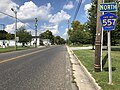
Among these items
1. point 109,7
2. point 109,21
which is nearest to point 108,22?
point 109,21

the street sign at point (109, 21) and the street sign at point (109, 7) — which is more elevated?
the street sign at point (109, 7)

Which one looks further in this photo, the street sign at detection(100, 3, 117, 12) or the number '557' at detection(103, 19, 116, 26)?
the street sign at detection(100, 3, 117, 12)

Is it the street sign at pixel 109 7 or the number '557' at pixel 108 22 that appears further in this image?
the street sign at pixel 109 7

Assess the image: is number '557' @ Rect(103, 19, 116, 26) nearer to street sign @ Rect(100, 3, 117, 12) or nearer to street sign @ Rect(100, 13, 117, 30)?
street sign @ Rect(100, 13, 117, 30)

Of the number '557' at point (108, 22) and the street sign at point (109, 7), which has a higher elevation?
the street sign at point (109, 7)

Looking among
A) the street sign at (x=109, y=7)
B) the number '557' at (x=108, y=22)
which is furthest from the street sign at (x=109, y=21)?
the street sign at (x=109, y=7)

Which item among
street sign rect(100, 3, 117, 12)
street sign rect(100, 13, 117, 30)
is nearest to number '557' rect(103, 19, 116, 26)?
street sign rect(100, 13, 117, 30)

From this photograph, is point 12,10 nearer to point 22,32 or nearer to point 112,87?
point 22,32

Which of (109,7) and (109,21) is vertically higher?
(109,7)

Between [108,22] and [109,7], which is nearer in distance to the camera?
[108,22]

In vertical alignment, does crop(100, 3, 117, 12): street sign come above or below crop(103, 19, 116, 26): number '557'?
above

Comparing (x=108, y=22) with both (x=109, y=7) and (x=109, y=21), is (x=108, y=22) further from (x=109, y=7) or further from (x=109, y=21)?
(x=109, y=7)

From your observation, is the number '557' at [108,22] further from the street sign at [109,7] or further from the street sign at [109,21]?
the street sign at [109,7]

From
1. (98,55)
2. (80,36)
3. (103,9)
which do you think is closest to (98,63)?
(98,55)
